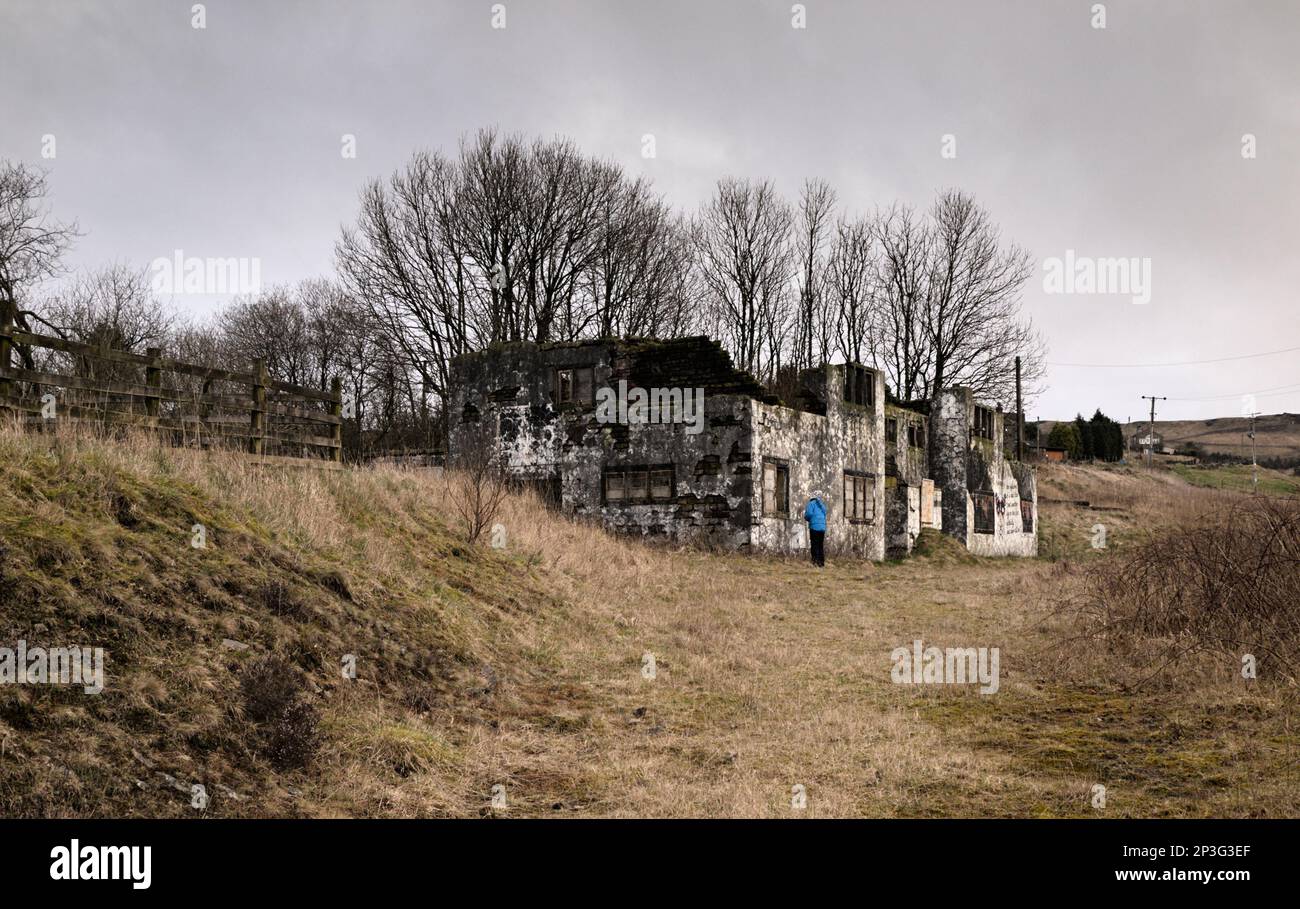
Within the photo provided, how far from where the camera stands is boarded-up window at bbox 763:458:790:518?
914 inches

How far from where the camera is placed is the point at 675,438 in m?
23.3

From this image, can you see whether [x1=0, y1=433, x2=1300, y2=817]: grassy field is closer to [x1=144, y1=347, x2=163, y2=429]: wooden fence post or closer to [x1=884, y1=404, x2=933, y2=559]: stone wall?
[x1=144, y1=347, x2=163, y2=429]: wooden fence post

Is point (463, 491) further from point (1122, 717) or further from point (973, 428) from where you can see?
point (973, 428)

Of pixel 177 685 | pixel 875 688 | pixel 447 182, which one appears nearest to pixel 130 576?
pixel 177 685
